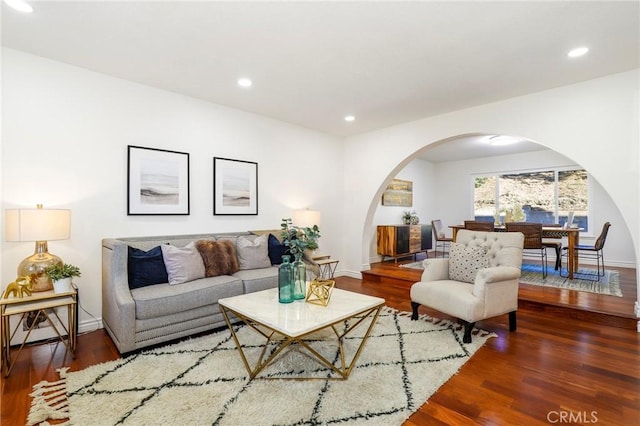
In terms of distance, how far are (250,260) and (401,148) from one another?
290cm

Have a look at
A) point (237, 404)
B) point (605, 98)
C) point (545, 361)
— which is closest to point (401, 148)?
point (605, 98)

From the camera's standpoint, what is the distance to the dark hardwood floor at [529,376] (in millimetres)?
1732

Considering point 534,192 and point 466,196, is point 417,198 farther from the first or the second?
point 534,192

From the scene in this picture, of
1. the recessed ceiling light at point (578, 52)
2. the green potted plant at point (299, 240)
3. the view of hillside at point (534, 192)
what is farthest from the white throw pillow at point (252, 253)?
the view of hillside at point (534, 192)

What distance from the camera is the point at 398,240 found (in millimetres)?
6191

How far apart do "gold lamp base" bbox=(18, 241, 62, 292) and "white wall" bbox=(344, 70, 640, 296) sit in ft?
14.5

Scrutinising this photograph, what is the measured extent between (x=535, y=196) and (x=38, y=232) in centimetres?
849

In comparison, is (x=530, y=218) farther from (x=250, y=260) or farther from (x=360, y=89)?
(x=250, y=260)

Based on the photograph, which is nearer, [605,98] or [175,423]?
[175,423]

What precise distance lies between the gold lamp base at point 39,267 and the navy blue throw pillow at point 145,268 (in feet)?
1.81

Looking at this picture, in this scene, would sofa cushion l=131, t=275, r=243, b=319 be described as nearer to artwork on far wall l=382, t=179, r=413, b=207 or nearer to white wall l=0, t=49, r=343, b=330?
white wall l=0, t=49, r=343, b=330

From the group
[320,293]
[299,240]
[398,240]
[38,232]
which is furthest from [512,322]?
[38,232]

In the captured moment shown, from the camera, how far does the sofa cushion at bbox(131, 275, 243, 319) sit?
98.3 inches

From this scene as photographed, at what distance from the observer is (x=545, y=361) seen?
2.35 metres
